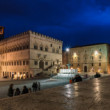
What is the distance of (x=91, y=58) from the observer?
5084 cm

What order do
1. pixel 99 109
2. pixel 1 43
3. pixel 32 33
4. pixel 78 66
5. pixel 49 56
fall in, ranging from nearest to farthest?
pixel 99 109
pixel 32 33
pixel 49 56
pixel 1 43
pixel 78 66

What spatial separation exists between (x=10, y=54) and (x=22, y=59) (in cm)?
811

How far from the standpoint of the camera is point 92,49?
5025cm

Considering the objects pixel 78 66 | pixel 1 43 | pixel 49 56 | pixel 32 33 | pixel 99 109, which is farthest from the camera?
pixel 78 66

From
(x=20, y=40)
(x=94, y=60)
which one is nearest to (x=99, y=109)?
(x=20, y=40)

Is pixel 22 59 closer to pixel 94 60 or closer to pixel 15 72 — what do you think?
pixel 15 72

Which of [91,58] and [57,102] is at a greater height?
[91,58]

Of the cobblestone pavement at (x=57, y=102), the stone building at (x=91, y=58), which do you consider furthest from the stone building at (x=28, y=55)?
the cobblestone pavement at (x=57, y=102)

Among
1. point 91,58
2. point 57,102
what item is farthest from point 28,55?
point 57,102

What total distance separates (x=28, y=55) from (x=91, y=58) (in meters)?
28.0

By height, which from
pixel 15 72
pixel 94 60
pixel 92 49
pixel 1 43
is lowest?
pixel 15 72

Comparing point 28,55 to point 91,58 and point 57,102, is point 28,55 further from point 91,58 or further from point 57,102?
point 57,102

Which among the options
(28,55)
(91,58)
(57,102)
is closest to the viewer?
(57,102)

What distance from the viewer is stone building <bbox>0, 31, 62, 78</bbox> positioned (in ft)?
120
